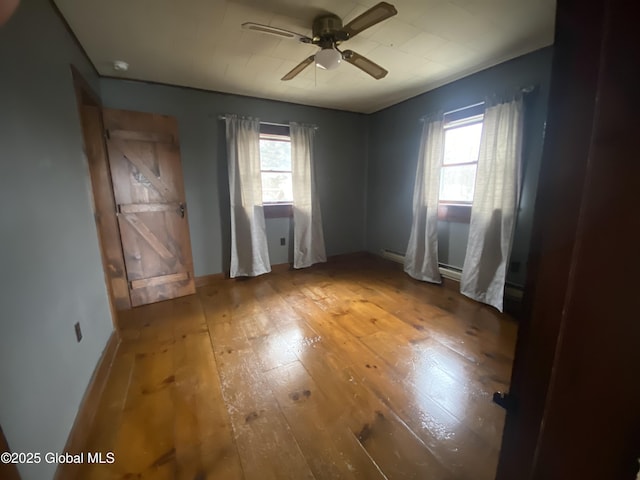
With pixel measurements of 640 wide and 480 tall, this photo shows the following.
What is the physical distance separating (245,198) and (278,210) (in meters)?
0.57

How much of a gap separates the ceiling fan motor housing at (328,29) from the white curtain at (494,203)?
167 centimetres

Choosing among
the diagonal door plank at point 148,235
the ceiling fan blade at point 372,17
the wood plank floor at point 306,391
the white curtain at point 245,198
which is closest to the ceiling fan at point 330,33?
the ceiling fan blade at point 372,17

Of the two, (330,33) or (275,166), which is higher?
(330,33)

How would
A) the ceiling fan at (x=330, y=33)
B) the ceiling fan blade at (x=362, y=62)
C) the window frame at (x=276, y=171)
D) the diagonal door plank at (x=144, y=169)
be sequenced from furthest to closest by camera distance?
the window frame at (x=276, y=171), the diagonal door plank at (x=144, y=169), the ceiling fan blade at (x=362, y=62), the ceiling fan at (x=330, y=33)

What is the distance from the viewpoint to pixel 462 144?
3002mm

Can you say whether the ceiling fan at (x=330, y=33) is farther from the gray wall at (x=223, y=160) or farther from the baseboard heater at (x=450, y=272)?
the baseboard heater at (x=450, y=272)

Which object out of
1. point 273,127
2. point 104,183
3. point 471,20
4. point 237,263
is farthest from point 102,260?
point 471,20

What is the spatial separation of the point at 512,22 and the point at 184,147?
3.25 m

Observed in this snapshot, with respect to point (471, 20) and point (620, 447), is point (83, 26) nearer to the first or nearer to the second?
point (471, 20)

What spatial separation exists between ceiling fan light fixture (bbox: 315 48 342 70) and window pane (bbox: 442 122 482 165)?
183 cm

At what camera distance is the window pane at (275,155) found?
3615mm

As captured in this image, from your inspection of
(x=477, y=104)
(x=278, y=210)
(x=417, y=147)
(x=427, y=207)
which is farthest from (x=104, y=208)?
(x=477, y=104)

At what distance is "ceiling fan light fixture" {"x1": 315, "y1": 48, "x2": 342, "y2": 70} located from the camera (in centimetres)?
178

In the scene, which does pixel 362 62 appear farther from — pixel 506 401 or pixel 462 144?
pixel 506 401
